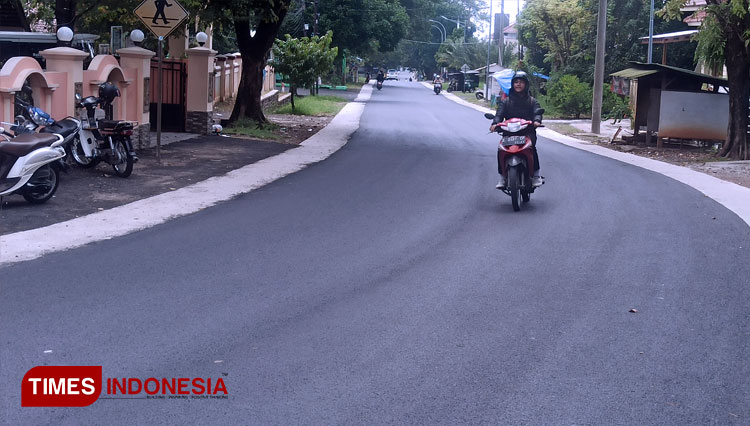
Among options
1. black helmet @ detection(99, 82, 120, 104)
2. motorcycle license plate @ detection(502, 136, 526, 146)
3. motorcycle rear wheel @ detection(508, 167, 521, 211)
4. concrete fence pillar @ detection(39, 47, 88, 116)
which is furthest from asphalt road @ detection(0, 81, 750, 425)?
black helmet @ detection(99, 82, 120, 104)

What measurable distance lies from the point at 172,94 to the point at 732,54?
14177 mm

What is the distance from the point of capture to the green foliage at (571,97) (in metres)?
41.0

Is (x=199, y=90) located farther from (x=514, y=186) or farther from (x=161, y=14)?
(x=514, y=186)

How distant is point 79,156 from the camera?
1463 centimetres

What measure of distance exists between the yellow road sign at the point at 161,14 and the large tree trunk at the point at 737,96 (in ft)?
45.6

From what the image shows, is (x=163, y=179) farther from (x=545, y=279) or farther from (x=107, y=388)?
(x=107, y=388)

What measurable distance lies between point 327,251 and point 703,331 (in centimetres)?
395

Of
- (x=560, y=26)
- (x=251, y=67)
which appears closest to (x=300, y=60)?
(x=251, y=67)

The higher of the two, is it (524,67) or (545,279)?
(524,67)

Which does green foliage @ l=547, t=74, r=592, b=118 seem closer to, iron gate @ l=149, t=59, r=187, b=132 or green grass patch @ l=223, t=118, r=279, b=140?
green grass patch @ l=223, t=118, r=279, b=140

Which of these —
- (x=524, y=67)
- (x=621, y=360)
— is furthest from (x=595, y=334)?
(x=524, y=67)

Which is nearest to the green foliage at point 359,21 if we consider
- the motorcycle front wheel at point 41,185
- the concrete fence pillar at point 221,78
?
the concrete fence pillar at point 221,78

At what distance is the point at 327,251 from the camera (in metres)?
9.46

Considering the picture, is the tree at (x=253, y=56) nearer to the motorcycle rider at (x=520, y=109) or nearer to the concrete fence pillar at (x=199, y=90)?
the concrete fence pillar at (x=199, y=90)
